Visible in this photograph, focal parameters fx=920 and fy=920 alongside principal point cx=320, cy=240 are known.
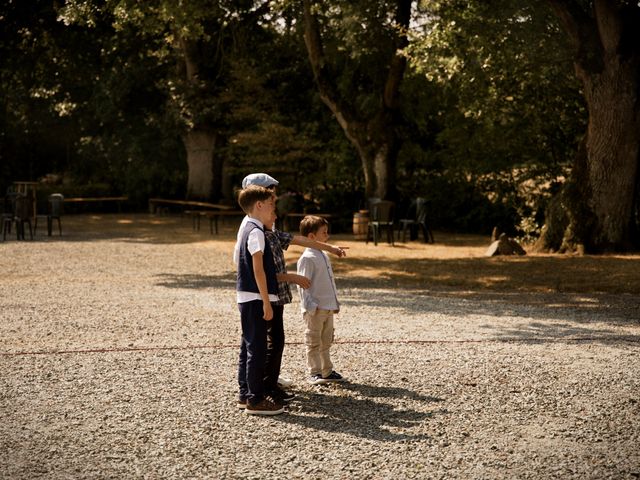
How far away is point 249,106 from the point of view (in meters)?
27.8

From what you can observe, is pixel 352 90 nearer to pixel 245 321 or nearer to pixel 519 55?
pixel 519 55

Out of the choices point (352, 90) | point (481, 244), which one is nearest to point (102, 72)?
point (352, 90)

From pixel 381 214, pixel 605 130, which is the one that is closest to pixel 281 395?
pixel 605 130

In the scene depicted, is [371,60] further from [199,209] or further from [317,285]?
[317,285]

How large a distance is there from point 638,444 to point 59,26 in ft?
81.8

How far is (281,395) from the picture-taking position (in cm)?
614

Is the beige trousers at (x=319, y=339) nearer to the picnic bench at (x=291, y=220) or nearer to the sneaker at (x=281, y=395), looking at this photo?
the sneaker at (x=281, y=395)

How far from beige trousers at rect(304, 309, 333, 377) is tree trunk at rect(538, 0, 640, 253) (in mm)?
10795

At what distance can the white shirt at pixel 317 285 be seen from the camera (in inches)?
259

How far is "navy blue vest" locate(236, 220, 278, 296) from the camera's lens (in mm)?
5833

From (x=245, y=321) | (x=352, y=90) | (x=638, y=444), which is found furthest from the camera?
(x=352, y=90)

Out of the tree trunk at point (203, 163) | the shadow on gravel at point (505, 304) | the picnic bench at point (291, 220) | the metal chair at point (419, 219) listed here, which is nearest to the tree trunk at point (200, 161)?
the tree trunk at point (203, 163)

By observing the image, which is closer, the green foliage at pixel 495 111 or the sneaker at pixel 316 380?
the sneaker at pixel 316 380

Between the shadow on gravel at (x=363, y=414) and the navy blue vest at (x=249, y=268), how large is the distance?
827mm
